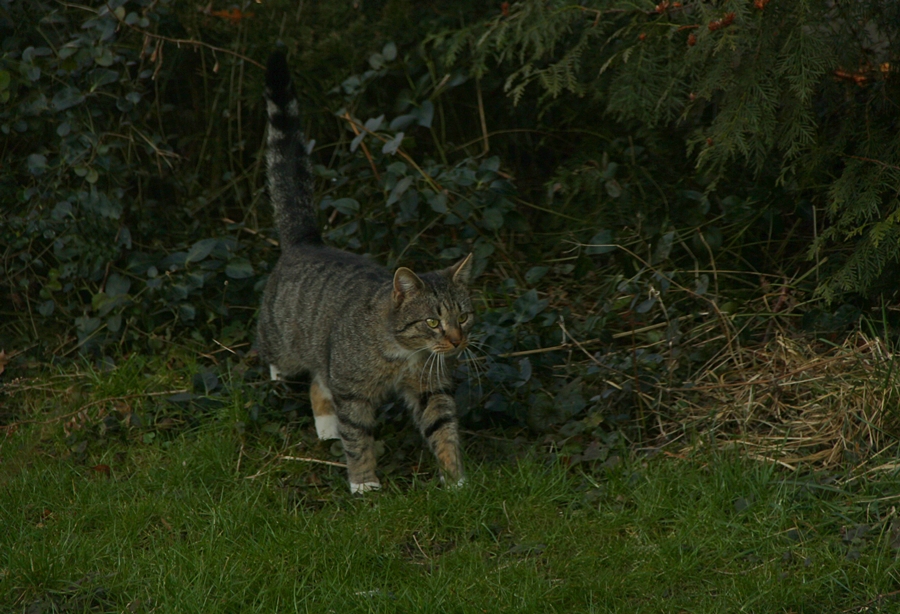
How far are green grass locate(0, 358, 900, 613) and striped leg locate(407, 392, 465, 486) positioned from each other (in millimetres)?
98

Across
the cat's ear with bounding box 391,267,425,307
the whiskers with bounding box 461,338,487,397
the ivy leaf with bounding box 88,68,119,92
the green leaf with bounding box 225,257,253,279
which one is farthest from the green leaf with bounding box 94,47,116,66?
the whiskers with bounding box 461,338,487,397

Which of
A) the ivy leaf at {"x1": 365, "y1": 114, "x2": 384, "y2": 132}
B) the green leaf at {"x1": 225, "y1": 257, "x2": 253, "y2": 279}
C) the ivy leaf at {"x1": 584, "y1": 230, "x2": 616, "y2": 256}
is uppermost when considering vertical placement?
the ivy leaf at {"x1": 365, "y1": 114, "x2": 384, "y2": 132}

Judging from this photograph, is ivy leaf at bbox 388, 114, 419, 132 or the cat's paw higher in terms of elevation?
ivy leaf at bbox 388, 114, 419, 132

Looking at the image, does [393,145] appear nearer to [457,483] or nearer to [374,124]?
[374,124]

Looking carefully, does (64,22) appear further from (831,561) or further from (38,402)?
(831,561)

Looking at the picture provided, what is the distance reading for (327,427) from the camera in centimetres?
455

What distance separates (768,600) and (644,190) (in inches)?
102

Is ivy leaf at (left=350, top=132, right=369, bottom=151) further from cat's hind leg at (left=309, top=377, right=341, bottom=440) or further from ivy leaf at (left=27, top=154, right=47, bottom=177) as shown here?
ivy leaf at (left=27, top=154, right=47, bottom=177)

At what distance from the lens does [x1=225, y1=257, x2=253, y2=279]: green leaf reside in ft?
17.1

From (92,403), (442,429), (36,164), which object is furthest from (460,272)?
(36,164)

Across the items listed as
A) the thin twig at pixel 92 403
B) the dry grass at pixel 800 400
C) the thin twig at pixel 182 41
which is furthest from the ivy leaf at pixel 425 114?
the dry grass at pixel 800 400

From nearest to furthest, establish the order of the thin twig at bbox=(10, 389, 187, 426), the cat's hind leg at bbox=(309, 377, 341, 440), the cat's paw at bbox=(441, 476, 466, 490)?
1. the cat's paw at bbox=(441, 476, 466, 490)
2. the cat's hind leg at bbox=(309, 377, 341, 440)
3. the thin twig at bbox=(10, 389, 187, 426)

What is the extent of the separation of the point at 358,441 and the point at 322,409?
52cm

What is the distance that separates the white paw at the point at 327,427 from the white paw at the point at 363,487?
393mm
